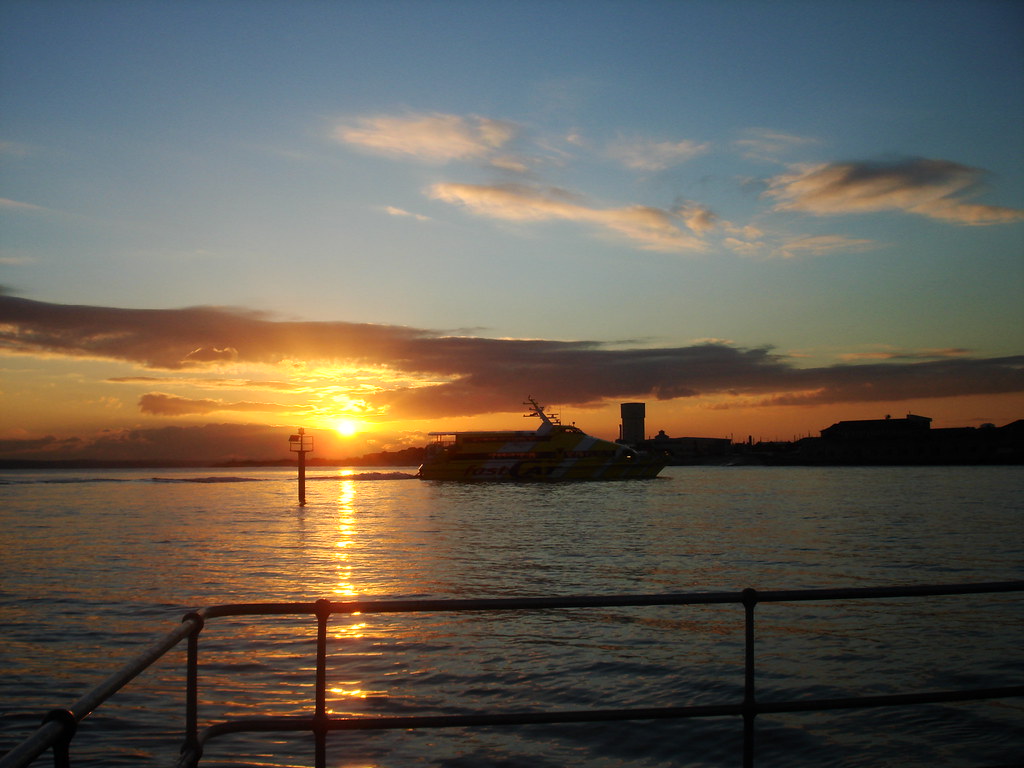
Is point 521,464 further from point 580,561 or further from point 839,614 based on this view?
point 839,614

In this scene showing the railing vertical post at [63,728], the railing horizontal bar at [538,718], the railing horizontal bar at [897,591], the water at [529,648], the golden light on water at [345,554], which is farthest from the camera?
the golden light on water at [345,554]

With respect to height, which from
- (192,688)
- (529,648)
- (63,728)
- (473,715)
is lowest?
(529,648)

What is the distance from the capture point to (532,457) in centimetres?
6706

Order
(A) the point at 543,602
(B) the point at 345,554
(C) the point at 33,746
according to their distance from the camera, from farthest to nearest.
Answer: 1. (B) the point at 345,554
2. (A) the point at 543,602
3. (C) the point at 33,746

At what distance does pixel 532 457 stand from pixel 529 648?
188 feet

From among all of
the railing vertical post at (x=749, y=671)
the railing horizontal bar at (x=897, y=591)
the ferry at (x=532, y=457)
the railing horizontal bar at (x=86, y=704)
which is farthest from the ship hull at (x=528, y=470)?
the railing horizontal bar at (x=86, y=704)

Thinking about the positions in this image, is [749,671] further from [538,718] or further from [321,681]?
[321,681]

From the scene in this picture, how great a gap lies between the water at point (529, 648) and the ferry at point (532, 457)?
4357cm

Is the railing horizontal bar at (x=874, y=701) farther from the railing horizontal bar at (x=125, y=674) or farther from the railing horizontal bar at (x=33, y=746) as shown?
the railing horizontal bar at (x=33, y=746)

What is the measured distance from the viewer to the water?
6.70 metres

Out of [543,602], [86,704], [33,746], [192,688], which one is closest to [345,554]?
[192,688]

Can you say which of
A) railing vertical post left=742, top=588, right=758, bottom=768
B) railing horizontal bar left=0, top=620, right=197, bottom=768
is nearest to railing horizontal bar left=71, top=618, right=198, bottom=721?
railing horizontal bar left=0, top=620, right=197, bottom=768

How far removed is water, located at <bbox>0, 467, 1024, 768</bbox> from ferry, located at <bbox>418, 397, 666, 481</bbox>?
4357 cm

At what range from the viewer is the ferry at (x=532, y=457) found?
2638 inches
